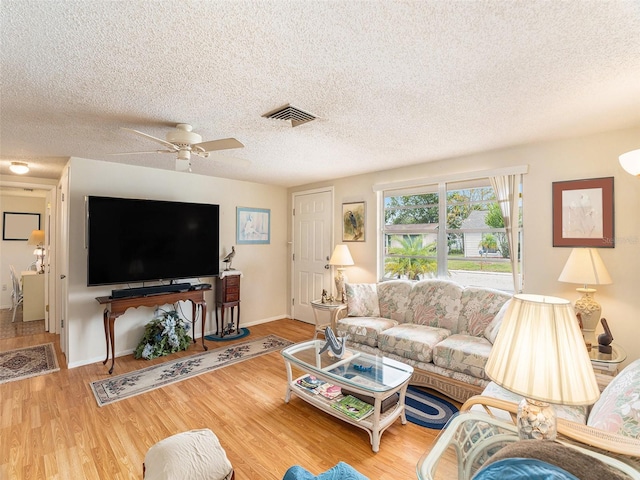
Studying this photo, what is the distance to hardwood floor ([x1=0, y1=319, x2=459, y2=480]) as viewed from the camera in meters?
1.95

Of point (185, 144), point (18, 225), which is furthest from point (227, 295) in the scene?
point (18, 225)

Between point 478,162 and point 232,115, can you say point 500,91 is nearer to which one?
point 478,162

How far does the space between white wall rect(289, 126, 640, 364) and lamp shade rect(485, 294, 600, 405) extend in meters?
2.22

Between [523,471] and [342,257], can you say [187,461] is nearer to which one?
[523,471]

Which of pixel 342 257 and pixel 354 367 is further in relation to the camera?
pixel 342 257

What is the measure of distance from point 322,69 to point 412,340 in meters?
2.43

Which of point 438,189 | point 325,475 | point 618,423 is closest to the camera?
point 325,475

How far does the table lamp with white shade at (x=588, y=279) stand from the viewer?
2.42m

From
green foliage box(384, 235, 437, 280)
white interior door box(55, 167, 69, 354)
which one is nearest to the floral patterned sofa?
green foliage box(384, 235, 437, 280)

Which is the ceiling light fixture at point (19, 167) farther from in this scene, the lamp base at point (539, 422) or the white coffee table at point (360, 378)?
the lamp base at point (539, 422)

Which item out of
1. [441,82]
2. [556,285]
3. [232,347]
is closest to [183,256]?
[232,347]

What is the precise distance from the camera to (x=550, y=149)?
9.65 feet

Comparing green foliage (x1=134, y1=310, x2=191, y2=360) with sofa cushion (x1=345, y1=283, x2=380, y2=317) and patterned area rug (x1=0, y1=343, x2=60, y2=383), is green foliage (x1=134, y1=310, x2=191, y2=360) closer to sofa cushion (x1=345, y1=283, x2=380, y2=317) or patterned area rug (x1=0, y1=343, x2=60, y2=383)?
patterned area rug (x1=0, y1=343, x2=60, y2=383)

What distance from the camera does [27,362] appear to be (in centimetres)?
351
